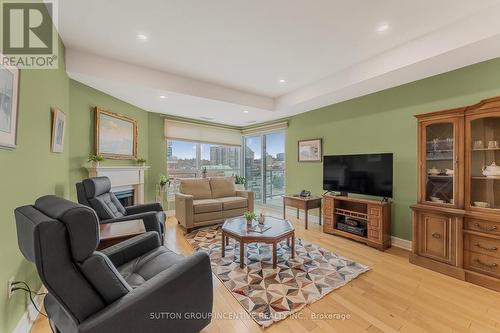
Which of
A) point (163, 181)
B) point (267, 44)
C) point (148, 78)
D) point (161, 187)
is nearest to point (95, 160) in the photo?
point (148, 78)

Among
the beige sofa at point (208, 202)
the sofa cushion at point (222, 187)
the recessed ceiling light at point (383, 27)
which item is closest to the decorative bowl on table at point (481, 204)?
the recessed ceiling light at point (383, 27)

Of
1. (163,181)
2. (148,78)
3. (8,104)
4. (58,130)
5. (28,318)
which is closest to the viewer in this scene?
(8,104)

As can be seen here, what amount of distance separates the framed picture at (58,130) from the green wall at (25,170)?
0.18 feet

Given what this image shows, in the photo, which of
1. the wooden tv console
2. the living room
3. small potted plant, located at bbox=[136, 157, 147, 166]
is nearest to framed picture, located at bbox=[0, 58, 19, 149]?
the living room

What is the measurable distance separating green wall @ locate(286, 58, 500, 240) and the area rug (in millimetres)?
1426

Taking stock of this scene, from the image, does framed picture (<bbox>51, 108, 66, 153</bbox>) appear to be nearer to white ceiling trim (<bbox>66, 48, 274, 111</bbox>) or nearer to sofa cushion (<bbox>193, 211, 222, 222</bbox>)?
white ceiling trim (<bbox>66, 48, 274, 111</bbox>)

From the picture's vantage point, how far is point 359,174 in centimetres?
343

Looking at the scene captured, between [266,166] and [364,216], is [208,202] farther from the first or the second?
[364,216]

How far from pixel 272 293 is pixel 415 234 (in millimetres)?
1980

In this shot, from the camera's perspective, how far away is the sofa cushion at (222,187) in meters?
4.65

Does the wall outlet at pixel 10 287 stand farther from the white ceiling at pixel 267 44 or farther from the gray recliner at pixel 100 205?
the white ceiling at pixel 267 44

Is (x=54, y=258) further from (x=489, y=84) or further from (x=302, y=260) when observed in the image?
(x=489, y=84)

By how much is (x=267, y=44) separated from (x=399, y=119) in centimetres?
226
